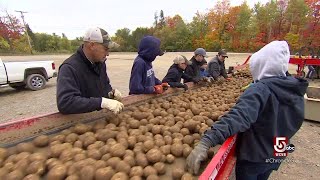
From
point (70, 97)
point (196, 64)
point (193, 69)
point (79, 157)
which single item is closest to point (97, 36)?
point (70, 97)

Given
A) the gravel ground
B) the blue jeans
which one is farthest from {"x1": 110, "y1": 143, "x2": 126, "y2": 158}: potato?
the gravel ground

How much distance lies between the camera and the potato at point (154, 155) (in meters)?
2.34

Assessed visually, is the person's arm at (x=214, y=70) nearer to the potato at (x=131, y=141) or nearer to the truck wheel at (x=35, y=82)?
the potato at (x=131, y=141)

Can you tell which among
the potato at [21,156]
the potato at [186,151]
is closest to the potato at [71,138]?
the potato at [21,156]

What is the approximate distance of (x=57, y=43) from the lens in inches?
2840

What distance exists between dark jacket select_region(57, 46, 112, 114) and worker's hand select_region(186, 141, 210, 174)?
1.32 meters

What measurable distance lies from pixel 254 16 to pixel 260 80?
44.6 metres

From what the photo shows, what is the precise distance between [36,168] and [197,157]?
4.48 ft

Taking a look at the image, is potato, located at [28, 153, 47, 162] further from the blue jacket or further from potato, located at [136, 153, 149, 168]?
the blue jacket

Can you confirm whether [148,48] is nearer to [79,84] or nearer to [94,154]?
[79,84]

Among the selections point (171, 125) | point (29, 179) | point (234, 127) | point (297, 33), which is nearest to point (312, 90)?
Answer: point (171, 125)

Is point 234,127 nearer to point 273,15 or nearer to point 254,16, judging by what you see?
point 273,15

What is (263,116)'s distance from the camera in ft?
7.23

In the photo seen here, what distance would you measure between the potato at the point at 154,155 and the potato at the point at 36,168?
942 millimetres
